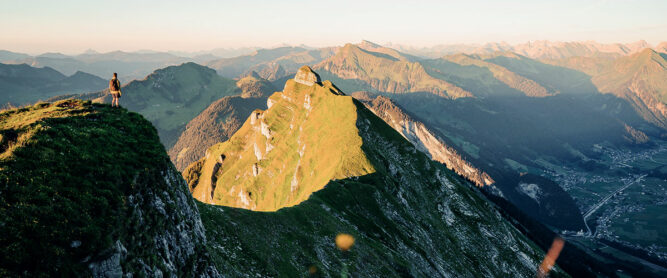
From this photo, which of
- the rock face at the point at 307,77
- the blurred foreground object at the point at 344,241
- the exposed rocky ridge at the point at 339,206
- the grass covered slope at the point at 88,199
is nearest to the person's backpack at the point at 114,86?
the grass covered slope at the point at 88,199

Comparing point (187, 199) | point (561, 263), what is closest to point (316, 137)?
point (187, 199)

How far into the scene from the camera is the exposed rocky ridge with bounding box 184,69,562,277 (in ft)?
157

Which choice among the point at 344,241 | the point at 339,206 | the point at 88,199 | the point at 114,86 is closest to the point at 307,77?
the point at 339,206

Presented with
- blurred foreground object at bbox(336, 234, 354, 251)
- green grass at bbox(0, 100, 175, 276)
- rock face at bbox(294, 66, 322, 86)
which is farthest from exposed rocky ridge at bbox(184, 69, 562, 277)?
green grass at bbox(0, 100, 175, 276)

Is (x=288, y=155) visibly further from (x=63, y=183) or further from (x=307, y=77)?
(x=63, y=183)

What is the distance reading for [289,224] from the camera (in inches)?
2264

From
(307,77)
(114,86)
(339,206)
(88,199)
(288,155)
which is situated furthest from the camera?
(307,77)

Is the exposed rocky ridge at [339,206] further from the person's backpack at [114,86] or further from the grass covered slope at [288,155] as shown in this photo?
the person's backpack at [114,86]

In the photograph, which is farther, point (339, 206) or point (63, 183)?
point (339, 206)

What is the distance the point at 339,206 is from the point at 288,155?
71.8 m

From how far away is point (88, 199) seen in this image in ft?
64.6

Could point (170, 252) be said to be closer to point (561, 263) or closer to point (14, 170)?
point (14, 170)

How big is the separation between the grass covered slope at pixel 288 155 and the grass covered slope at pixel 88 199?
66.6 m

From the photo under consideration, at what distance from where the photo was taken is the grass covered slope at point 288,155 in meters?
111
